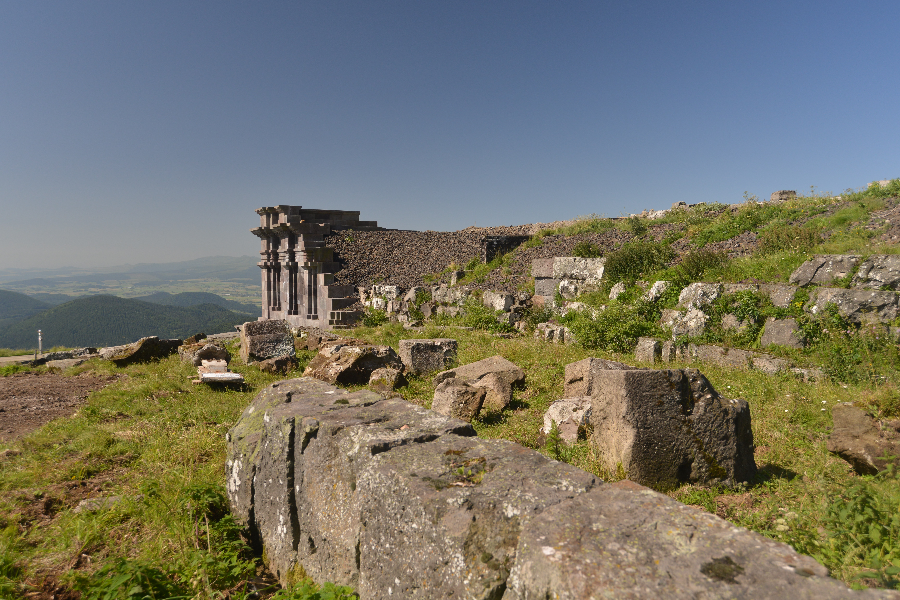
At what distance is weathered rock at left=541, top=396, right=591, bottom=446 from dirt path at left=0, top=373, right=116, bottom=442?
6700 mm

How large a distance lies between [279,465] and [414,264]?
1622cm

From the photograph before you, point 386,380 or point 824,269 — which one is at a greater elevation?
point 824,269

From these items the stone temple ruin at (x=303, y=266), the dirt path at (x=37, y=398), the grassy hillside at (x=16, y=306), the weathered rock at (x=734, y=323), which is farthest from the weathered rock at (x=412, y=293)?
the grassy hillside at (x=16, y=306)

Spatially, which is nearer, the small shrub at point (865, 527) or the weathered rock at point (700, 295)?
the small shrub at point (865, 527)

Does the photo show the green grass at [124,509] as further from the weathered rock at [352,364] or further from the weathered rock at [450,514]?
the weathered rock at [352,364]

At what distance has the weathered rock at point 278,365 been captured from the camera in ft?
32.0

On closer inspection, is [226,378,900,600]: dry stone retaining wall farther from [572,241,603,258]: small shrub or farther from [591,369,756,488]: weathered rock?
[572,241,603,258]: small shrub

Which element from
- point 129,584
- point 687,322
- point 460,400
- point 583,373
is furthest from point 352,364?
point 687,322

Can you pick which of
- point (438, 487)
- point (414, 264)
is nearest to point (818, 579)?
point (438, 487)

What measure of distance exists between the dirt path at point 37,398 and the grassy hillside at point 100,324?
244ft

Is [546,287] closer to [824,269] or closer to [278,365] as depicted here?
[824,269]

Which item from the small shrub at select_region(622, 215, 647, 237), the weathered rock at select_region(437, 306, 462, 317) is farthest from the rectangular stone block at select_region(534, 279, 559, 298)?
the small shrub at select_region(622, 215, 647, 237)

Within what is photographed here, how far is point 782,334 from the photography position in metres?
7.88

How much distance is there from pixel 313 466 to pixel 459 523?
137 cm
